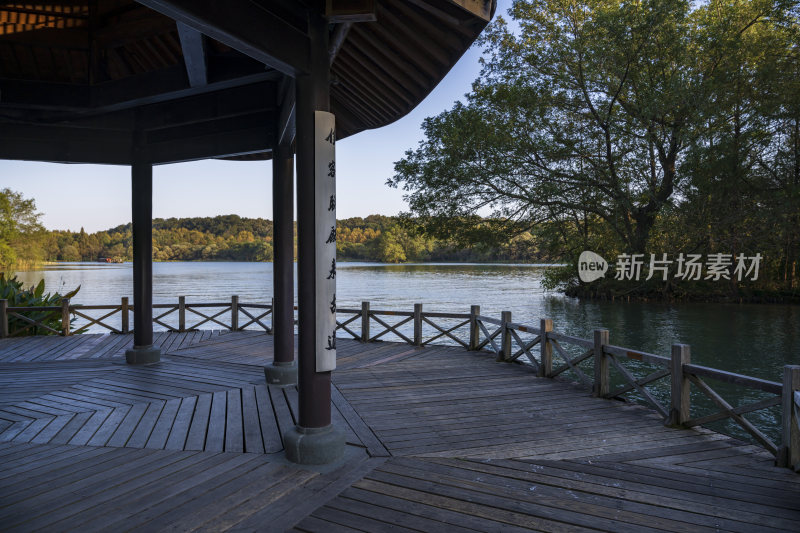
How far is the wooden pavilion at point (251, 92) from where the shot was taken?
3.74m

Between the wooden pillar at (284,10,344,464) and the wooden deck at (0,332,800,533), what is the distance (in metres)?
0.36

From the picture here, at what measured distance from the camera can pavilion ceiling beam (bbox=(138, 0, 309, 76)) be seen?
3063mm

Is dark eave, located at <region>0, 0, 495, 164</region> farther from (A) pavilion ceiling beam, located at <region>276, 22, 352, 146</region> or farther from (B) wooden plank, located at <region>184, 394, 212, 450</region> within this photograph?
(B) wooden plank, located at <region>184, 394, 212, 450</region>

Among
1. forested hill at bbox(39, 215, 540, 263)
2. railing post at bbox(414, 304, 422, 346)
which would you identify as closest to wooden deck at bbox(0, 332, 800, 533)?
railing post at bbox(414, 304, 422, 346)

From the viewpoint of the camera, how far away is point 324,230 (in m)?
4.05

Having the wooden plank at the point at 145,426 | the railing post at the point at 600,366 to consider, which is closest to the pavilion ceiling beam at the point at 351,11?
the wooden plank at the point at 145,426

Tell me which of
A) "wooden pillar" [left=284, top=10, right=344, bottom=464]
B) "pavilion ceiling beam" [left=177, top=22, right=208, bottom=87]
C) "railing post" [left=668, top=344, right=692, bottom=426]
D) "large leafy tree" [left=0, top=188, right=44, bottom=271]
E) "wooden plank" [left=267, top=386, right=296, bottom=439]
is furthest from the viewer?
"large leafy tree" [left=0, top=188, right=44, bottom=271]

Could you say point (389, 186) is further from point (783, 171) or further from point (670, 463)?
point (670, 463)

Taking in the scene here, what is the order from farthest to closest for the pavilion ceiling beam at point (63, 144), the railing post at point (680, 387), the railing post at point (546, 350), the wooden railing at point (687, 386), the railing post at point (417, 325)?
the railing post at point (417, 325) < the railing post at point (546, 350) < the pavilion ceiling beam at point (63, 144) < the railing post at point (680, 387) < the wooden railing at point (687, 386)

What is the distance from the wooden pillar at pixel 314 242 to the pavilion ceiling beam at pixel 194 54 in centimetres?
90

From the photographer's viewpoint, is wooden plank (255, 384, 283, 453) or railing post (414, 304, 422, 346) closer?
wooden plank (255, 384, 283, 453)

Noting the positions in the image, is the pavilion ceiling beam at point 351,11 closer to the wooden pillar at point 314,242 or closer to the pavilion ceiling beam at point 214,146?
the wooden pillar at point 314,242

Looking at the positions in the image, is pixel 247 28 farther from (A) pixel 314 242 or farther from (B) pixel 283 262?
(B) pixel 283 262

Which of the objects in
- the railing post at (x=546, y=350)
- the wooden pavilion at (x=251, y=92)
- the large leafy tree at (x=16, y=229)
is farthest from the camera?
the large leafy tree at (x=16, y=229)
